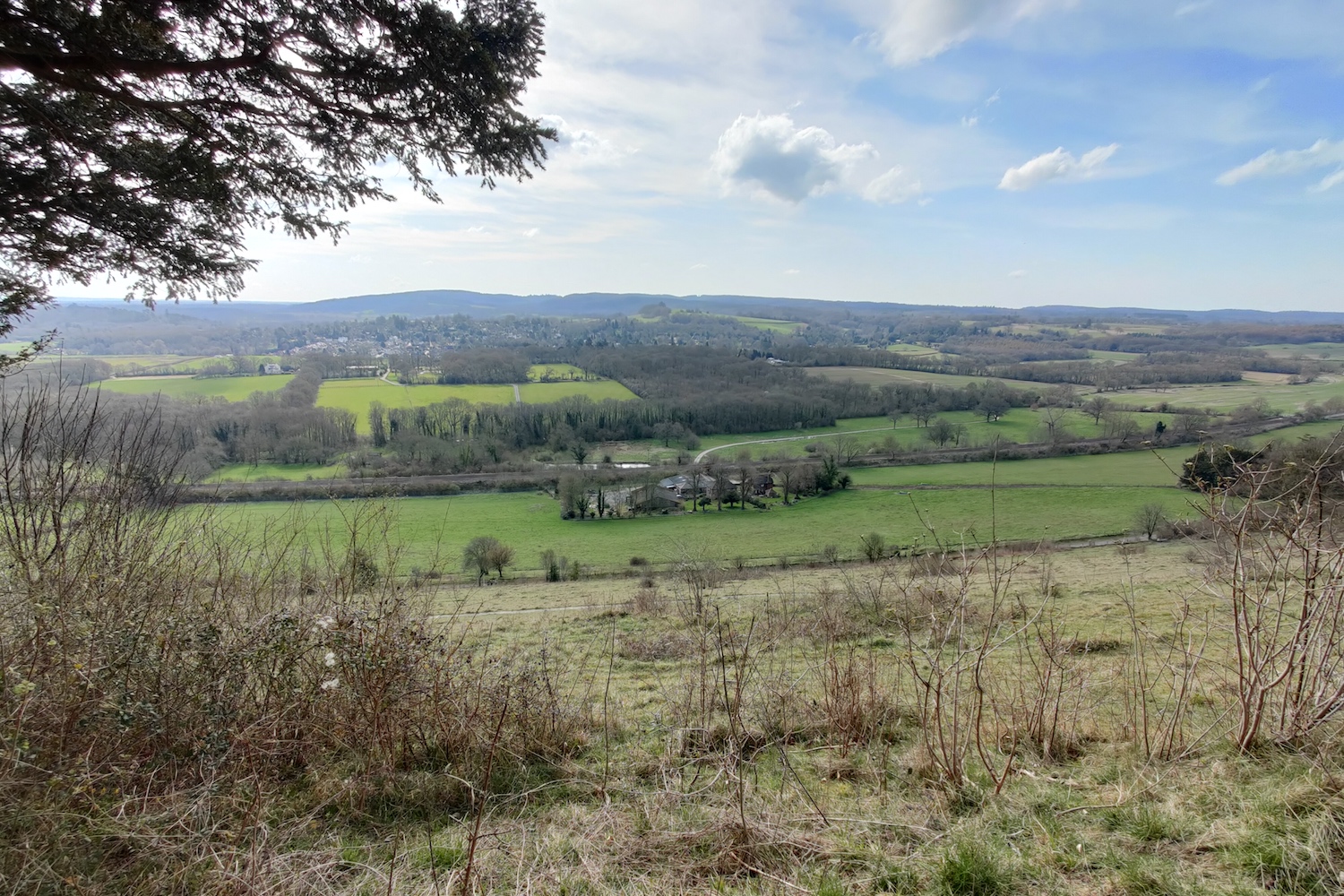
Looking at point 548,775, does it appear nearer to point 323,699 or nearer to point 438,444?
point 323,699

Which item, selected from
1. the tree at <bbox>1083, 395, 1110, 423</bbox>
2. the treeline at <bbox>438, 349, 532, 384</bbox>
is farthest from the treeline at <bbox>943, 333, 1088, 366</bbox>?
the treeline at <bbox>438, 349, 532, 384</bbox>

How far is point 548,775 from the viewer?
366 centimetres

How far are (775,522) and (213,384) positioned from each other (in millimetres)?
55198

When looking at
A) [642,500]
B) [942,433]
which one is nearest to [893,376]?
[942,433]

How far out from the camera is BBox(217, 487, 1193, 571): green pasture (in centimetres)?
2770

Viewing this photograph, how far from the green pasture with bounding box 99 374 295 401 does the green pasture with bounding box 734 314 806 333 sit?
108905 mm

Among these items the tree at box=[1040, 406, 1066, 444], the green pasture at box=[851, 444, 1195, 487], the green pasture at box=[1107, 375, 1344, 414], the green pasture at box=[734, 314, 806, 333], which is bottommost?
the green pasture at box=[851, 444, 1195, 487]

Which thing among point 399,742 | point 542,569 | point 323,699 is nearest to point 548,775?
point 399,742

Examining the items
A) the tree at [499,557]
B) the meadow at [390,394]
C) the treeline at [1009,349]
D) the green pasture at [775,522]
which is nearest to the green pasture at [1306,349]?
the treeline at [1009,349]

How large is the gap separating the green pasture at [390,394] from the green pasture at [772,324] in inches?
3602

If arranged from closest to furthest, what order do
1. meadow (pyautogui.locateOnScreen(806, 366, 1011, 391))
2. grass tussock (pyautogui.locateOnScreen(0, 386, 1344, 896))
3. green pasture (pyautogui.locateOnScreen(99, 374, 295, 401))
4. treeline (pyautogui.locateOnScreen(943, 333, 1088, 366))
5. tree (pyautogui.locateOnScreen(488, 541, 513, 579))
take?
grass tussock (pyautogui.locateOnScreen(0, 386, 1344, 896)) → tree (pyautogui.locateOnScreen(488, 541, 513, 579)) → green pasture (pyautogui.locateOnScreen(99, 374, 295, 401)) → meadow (pyautogui.locateOnScreen(806, 366, 1011, 391)) → treeline (pyautogui.locateOnScreen(943, 333, 1088, 366))

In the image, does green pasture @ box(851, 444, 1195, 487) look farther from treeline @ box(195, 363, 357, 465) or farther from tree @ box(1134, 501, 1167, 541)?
treeline @ box(195, 363, 357, 465)

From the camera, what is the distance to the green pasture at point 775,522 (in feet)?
90.9

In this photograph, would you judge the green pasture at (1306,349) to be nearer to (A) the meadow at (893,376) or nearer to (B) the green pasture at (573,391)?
(A) the meadow at (893,376)
